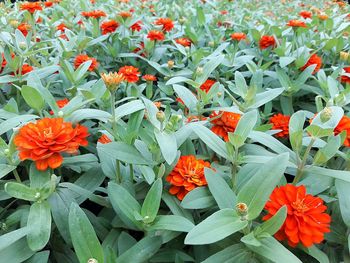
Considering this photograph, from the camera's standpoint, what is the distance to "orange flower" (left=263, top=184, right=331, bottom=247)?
636 millimetres

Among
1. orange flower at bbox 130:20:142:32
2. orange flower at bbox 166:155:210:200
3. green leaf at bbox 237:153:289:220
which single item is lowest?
orange flower at bbox 130:20:142:32

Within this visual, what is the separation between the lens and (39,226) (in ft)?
2.09

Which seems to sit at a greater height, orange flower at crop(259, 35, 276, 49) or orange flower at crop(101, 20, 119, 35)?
orange flower at crop(101, 20, 119, 35)

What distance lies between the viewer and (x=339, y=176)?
73cm

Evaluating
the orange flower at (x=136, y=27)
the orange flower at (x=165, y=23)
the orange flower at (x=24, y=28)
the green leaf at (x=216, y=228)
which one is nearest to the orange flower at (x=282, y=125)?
the green leaf at (x=216, y=228)

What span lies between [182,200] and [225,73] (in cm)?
88

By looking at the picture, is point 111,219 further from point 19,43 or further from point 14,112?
point 19,43

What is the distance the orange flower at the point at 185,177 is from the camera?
75 centimetres

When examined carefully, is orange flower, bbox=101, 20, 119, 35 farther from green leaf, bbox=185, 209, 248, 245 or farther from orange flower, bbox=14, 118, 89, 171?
green leaf, bbox=185, 209, 248, 245

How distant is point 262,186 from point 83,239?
333 mm

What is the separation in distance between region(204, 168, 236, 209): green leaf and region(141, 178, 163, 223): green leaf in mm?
97

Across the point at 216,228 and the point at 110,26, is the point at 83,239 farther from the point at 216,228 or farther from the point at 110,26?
the point at 110,26

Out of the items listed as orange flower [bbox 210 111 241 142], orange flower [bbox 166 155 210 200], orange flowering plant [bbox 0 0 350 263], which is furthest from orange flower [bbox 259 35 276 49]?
orange flower [bbox 166 155 210 200]

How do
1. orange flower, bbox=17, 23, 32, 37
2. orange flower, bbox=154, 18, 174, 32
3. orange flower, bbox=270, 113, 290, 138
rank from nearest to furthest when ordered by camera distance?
1. orange flower, bbox=270, 113, 290, 138
2. orange flower, bbox=17, 23, 32, 37
3. orange flower, bbox=154, 18, 174, 32
